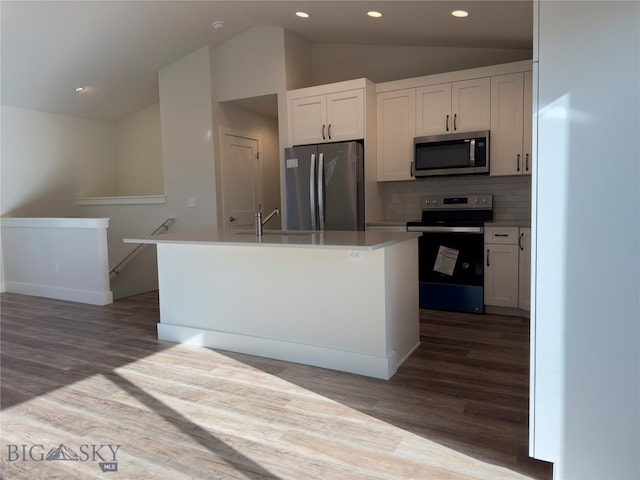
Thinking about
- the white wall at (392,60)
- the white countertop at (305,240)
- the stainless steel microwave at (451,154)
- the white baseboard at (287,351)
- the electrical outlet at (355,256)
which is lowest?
the white baseboard at (287,351)

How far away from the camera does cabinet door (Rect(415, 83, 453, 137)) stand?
443 centimetres

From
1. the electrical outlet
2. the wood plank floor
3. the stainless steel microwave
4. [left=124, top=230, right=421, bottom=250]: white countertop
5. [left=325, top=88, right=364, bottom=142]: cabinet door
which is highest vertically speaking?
[left=325, top=88, right=364, bottom=142]: cabinet door

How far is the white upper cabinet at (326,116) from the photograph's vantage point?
4629 mm

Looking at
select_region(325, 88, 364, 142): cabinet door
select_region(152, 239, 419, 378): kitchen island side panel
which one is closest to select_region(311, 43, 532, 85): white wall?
select_region(325, 88, 364, 142): cabinet door

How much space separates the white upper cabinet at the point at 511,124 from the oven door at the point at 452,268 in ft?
2.27

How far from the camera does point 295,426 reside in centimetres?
220

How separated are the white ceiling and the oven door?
6.05 feet

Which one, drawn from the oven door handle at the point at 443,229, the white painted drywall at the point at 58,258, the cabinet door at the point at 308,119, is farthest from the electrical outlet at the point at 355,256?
the white painted drywall at the point at 58,258

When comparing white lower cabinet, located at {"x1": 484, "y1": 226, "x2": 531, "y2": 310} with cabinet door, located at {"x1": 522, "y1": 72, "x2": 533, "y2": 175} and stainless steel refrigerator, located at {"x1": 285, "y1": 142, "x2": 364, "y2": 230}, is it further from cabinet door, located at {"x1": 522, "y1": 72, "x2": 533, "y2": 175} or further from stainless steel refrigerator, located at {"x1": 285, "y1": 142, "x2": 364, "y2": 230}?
stainless steel refrigerator, located at {"x1": 285, "y1": 142, "x2": 364, "y2": 230}

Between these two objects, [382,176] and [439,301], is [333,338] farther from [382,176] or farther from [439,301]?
[382,176]

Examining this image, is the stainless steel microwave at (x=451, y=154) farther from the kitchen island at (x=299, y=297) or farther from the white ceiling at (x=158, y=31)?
the kitchen island at (x=299, y=297)

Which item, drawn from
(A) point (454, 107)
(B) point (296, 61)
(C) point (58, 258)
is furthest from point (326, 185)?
(C) point (58, 258)

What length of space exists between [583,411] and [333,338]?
1565mm

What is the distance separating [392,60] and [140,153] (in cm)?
398
